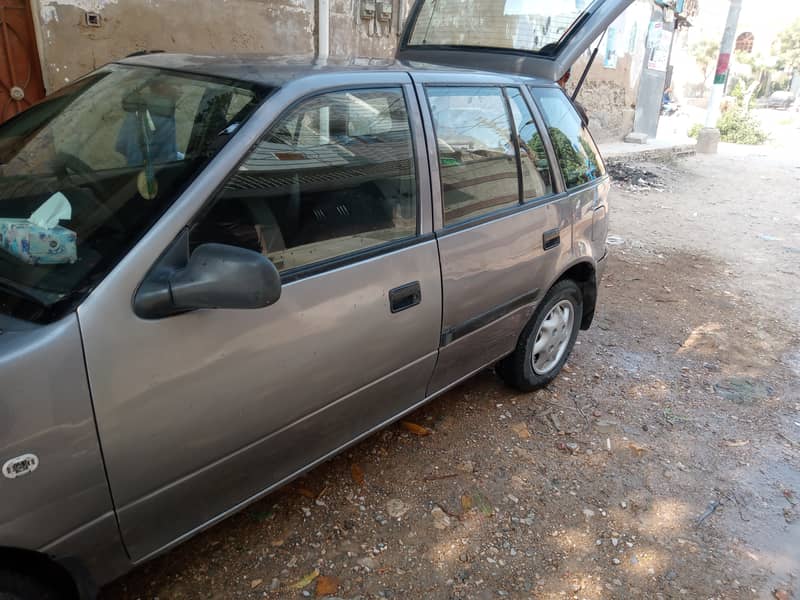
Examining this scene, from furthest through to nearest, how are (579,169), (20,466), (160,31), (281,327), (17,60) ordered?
(160,31) < (17,60) < (579,169) < (281,327) < (20,466)

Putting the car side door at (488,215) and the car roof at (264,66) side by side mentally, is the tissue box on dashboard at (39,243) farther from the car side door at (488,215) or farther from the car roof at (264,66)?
the car side door at (488,215)

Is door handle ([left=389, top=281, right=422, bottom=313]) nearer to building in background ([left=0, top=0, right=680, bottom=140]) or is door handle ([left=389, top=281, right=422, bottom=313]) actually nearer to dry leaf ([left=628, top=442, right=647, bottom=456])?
dry leaf ([left=628, top=442, right=647, bottom=456])

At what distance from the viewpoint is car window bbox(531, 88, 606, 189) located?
127 inches

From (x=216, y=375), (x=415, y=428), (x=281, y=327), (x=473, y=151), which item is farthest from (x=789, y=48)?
(x=216, y=375)

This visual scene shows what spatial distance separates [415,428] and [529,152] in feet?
5.08

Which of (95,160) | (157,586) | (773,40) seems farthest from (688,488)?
(773,40)

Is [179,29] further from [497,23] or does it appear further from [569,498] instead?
[569,498]

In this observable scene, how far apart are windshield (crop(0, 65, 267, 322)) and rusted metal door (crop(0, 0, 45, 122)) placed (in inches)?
139

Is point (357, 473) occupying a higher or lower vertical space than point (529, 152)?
lower

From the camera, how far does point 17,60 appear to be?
532 cm

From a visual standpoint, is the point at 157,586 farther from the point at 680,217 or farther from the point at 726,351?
the point at 680,217

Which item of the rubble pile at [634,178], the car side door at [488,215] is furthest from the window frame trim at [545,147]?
the rubble pile at [634,178]

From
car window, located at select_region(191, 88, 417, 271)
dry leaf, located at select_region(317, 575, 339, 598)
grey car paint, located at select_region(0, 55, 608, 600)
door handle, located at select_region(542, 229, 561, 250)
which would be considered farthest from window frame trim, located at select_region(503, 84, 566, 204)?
dry leaf, located at select_region(317, 575, 339, 598)

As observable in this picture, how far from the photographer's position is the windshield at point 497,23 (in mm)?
3428
